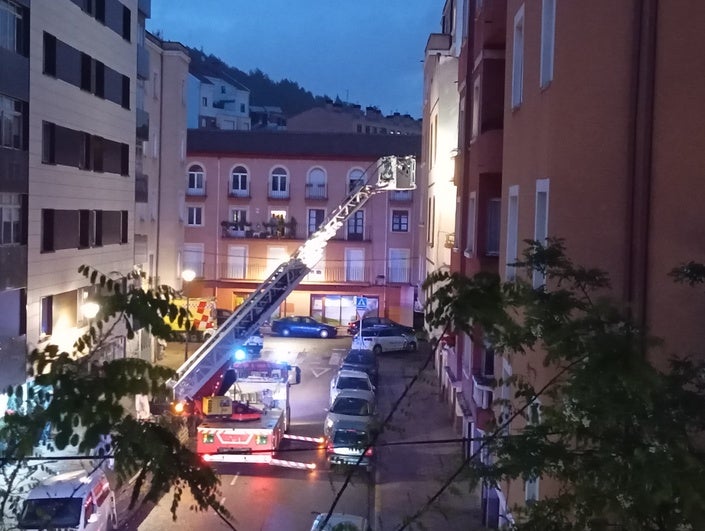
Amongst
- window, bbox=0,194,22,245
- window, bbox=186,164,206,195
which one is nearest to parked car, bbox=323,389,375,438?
window, bbox=0,194,22,245

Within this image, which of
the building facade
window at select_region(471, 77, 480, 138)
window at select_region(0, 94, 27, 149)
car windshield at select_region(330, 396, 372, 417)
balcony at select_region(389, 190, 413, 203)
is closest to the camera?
the building facade

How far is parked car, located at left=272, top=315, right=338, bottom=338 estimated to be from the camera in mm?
39344

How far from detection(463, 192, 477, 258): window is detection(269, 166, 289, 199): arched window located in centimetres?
2761

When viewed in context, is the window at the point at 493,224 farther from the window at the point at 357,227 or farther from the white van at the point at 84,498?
the window at the point at 357,227

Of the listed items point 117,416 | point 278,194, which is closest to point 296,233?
point 278,194

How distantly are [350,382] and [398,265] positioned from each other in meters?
19.0

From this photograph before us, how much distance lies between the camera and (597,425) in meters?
4.84

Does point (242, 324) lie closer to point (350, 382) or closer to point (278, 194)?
point (350, 382)

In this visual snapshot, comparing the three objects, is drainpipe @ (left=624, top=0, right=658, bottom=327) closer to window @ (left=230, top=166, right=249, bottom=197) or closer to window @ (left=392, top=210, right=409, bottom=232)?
window @ (left=392, top=210, right=409, bottom=232)

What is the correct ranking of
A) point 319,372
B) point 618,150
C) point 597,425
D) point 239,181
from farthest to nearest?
point 239,181, point 319,372, point 618,150, point 597,425

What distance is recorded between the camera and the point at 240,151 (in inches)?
1721

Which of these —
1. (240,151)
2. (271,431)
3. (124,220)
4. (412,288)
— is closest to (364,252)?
(412,288)

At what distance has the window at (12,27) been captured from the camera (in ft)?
58.2

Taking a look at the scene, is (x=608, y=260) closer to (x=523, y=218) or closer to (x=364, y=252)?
(x=523, y=218)
